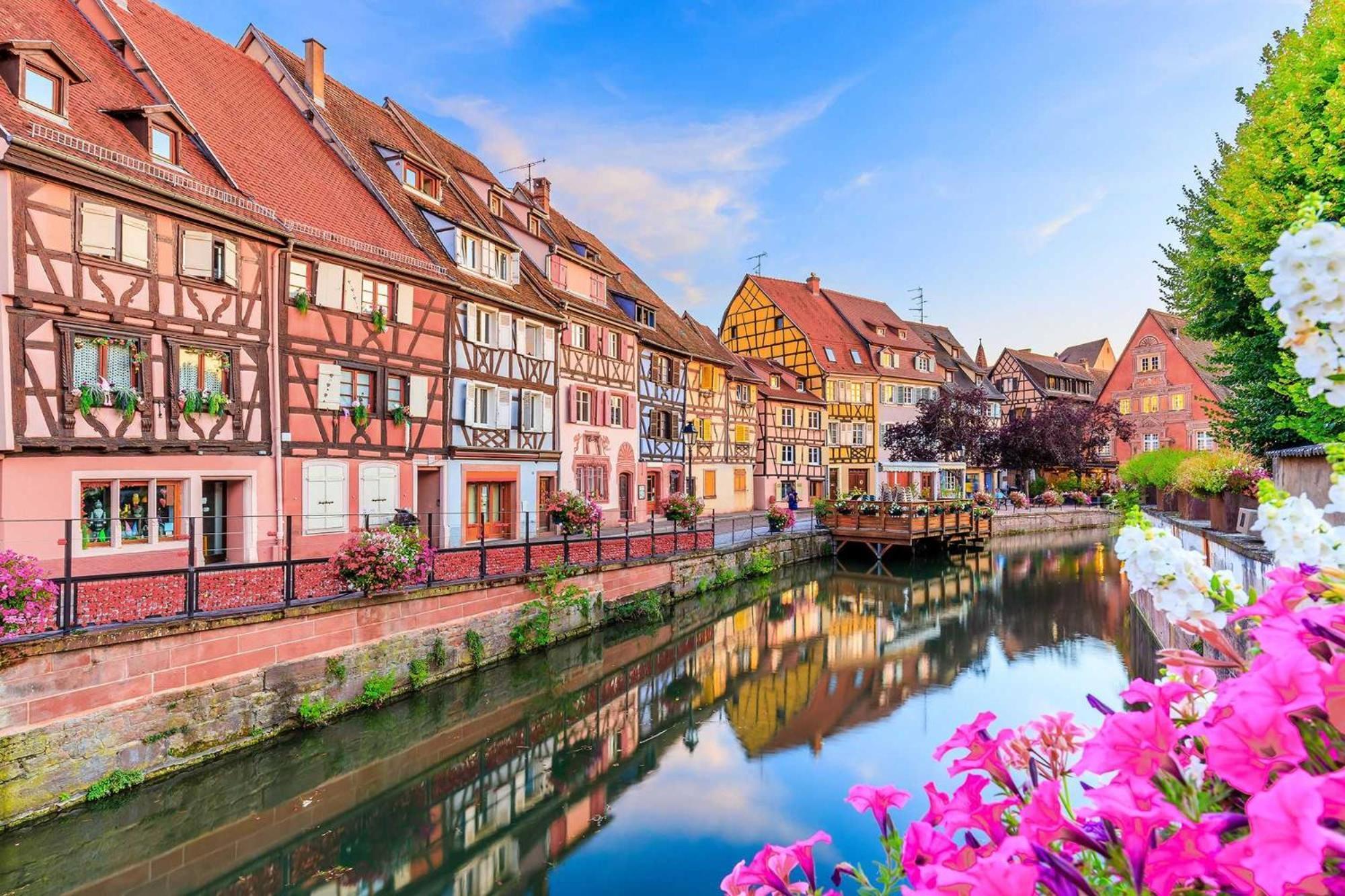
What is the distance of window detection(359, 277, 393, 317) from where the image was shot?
16.0m

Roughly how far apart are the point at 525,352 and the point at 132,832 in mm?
14948

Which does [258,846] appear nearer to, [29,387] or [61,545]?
[61,545]

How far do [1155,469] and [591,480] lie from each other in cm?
1736

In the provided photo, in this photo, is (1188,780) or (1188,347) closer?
(1188,780)

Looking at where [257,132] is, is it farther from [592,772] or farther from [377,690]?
[592,772]

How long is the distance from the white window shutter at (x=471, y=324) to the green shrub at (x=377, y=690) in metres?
9.78

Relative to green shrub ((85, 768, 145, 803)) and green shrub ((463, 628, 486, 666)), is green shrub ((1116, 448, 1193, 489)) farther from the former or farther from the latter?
green shrub ((85, 768, 145, 803))

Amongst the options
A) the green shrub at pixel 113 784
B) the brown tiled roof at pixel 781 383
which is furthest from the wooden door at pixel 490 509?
the brown tiled roof at pixel 781 383

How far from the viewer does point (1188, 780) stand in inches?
50.4

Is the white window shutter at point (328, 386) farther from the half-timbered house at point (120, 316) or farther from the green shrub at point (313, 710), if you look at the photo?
the green shrub at point (313, 710)

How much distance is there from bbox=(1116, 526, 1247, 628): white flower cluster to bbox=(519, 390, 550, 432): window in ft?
63.2

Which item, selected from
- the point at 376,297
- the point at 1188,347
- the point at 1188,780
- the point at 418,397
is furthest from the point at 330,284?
the point at 1188,347

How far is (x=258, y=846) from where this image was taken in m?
7.46

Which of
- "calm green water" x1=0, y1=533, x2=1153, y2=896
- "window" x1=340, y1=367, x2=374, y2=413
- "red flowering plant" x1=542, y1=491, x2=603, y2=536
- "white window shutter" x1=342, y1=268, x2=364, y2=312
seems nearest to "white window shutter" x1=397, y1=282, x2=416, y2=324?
"white window shutter" x1=342, y1=268, x2=364, y2=312
